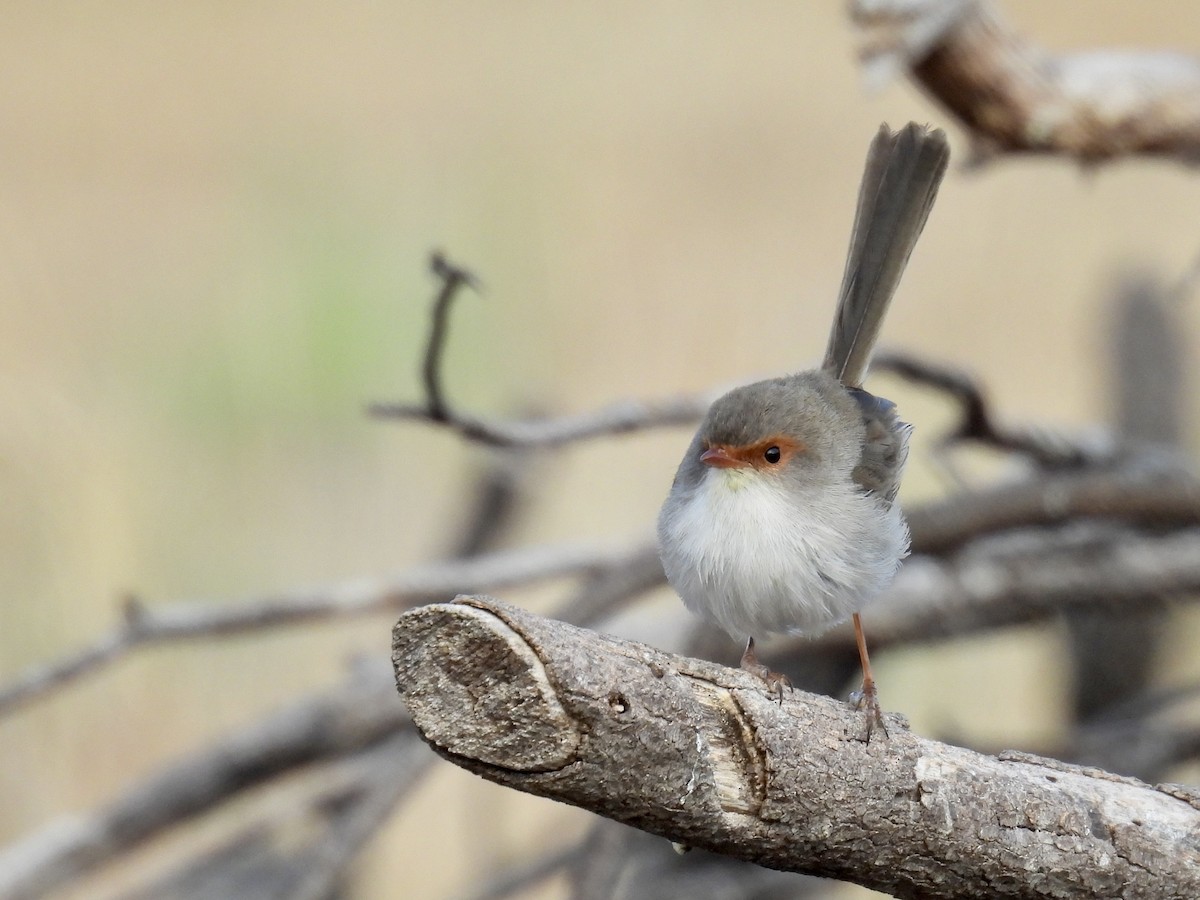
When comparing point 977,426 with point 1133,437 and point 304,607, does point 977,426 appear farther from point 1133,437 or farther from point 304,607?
point 304,607

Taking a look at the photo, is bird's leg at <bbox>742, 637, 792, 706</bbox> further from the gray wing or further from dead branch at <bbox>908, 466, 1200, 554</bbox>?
dead branch at <bbox>908, 466, 1200, 554</bbox>

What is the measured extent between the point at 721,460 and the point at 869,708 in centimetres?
85

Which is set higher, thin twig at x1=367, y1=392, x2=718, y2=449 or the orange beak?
the orange beak

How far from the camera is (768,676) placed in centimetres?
245

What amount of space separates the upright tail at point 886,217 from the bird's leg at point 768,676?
0.86 meters

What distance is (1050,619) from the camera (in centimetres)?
597

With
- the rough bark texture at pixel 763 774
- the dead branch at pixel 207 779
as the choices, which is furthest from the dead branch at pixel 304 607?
the rough bark texture at pixel 763 774

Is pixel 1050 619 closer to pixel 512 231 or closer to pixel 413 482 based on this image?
pixel 413 482

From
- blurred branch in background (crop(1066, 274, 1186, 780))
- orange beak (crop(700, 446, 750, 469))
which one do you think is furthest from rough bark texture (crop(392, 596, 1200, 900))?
blurred branch in background (crop(1066, 274, 1186, 780))

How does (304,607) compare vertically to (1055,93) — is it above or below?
below

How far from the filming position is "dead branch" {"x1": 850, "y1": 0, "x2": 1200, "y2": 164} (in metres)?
4.84

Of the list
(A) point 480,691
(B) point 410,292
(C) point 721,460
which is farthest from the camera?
(B) point 410,292

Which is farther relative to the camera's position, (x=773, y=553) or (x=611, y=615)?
(x=611, y=615)

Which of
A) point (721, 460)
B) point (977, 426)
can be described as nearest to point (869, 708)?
point (721, 460)
